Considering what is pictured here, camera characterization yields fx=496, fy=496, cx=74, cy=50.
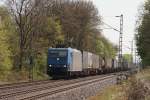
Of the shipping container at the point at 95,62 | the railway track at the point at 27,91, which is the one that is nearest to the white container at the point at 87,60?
the shipping container at the point at 95,62

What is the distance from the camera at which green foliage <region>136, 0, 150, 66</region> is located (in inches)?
2911

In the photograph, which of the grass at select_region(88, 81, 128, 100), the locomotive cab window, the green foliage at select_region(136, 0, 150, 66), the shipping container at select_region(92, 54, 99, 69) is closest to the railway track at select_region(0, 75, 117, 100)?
the grass at select_region(88, 81, 128, 100)

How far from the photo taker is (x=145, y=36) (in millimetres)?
74000

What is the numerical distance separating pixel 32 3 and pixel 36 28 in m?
3.50

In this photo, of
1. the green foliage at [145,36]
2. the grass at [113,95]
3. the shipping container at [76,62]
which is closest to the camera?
the grass at [113,95]

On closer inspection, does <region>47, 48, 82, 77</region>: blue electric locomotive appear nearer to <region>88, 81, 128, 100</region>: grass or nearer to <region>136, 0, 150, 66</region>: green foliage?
<region>88, 81, 128, 100</region>: grass

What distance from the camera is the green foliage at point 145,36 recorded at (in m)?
73.9

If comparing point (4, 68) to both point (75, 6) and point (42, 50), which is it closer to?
point (42, 50)

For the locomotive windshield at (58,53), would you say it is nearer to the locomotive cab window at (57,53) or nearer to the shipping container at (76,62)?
the locomotive cab window at (57,53)

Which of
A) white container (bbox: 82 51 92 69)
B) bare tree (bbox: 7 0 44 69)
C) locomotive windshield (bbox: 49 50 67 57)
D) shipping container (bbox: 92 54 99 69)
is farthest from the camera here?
shipping container (bbox: 92 54 99 69)

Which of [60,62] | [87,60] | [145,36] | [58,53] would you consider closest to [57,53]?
[58,53]

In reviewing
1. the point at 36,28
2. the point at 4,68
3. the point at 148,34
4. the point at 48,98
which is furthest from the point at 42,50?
the point at 48,98

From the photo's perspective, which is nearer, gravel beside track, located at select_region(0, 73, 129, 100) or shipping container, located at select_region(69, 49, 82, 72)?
gravel beside track, located at select_region(0, 73, 129, 100)

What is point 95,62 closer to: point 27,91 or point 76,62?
A: point 76,62
